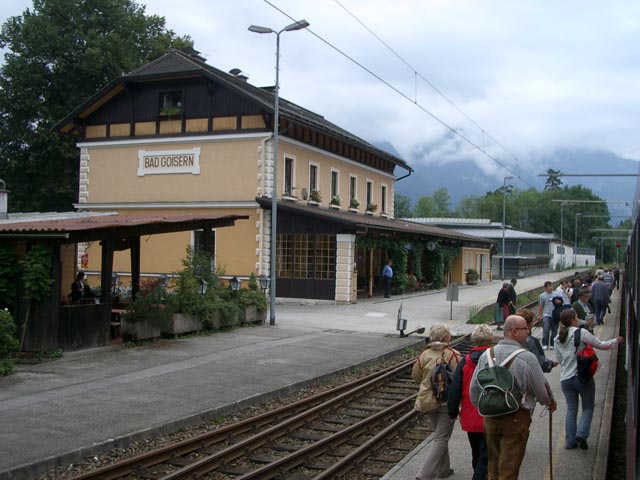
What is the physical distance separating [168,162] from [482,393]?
26.7 metres

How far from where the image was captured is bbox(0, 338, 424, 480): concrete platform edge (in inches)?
259

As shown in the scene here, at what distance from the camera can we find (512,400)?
503 centimetres

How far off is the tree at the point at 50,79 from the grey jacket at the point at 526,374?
115 feet

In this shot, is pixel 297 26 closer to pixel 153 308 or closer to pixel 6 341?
pixel 153 308

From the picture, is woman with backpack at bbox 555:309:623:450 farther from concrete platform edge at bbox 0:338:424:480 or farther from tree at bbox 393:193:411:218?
tree at bbox 393:193:411:218

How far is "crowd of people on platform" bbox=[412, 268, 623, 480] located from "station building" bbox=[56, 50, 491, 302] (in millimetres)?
19116

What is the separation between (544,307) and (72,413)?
10.7m

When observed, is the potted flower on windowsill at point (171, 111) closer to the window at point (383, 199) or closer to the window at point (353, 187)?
the window at point (353, 187)

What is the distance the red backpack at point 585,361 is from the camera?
7520 mm

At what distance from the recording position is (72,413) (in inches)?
343

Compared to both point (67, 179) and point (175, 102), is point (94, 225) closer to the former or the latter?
point (175, 102)

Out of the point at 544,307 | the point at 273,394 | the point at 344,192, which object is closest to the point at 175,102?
the point at 344,192

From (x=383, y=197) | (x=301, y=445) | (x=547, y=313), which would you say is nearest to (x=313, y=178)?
(x=383, y=197)

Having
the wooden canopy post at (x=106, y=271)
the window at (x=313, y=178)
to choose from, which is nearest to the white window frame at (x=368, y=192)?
the window at (x=313, y=178)
